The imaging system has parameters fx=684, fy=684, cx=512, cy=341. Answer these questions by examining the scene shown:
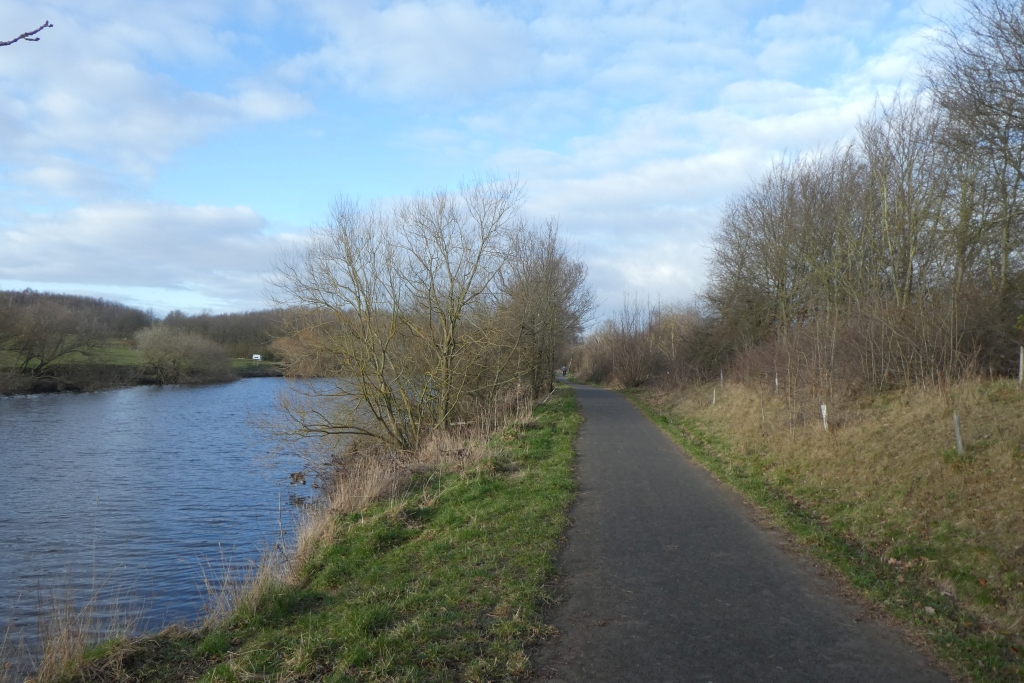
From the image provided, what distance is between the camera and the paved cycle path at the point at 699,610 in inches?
184

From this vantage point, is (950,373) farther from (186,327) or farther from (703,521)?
(186,327)

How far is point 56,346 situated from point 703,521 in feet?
159

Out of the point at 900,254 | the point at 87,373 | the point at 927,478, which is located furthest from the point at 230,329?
the point at 927,478

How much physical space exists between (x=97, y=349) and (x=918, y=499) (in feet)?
175

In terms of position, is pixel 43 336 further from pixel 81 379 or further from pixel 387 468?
pixel 387 468

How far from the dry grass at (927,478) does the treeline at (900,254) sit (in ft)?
4.49

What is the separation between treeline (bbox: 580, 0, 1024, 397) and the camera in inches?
461

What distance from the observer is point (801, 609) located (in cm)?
577

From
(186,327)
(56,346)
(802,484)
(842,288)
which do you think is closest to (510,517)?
(802,484)

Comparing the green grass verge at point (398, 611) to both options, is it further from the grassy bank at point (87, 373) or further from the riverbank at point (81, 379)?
the riverbank at point (81, 379)

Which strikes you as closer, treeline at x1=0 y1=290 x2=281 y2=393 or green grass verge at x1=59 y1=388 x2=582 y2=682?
green grass verge at x1=59 y1=388 x2=582 y2=682

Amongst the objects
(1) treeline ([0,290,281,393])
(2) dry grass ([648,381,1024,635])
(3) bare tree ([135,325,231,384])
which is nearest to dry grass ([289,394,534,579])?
(2) dry grass ([648,381,1024,635])

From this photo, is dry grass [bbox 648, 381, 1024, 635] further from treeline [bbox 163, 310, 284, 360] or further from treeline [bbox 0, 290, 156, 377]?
treeline [bbox 163, 310, 284, 360]

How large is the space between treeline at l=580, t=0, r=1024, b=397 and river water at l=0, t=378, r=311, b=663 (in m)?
12.7
